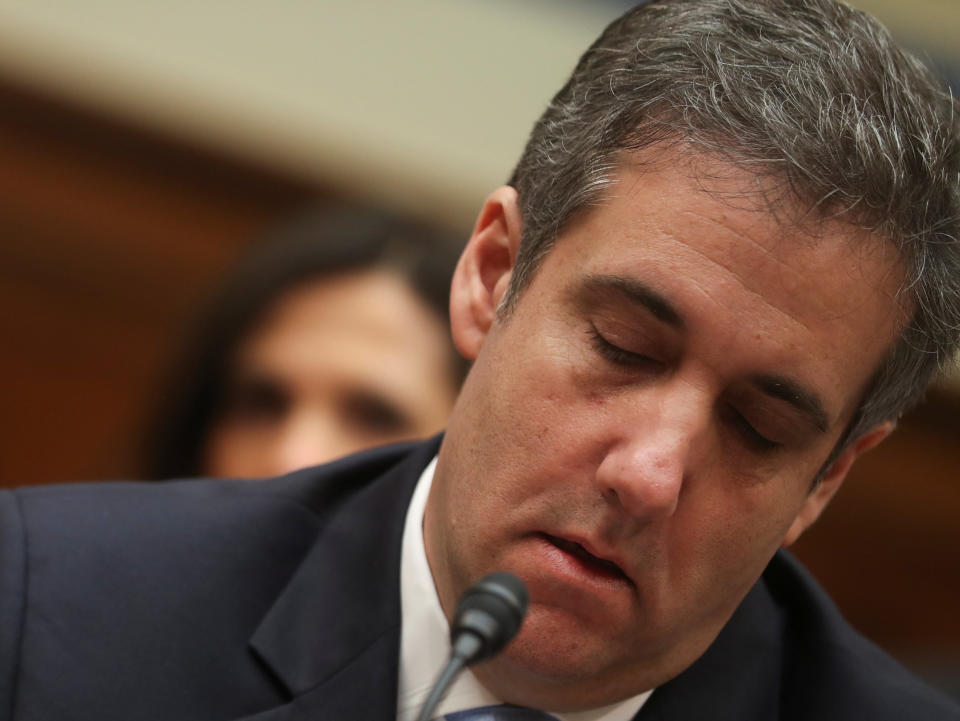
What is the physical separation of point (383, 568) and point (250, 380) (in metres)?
1.07

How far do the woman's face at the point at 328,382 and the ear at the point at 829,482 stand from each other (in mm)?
1140

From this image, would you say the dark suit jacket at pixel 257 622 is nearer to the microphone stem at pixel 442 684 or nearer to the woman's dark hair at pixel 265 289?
the microphone stem at pixel 442 684

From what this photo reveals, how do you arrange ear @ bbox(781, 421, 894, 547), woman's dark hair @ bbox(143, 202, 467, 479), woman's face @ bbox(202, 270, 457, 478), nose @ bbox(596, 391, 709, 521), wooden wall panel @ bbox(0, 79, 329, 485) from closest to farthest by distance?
nose @ bbox(596, 391, 709, 521) < ear @ bbox(781, 421, 894, 547) < woman's face @ bbox(202, 270, 457, 478) < woman's dark hair @ bbox(143, 202, 467, 479) < wooden wall panel @ bbox(0, 79, 329, 485)

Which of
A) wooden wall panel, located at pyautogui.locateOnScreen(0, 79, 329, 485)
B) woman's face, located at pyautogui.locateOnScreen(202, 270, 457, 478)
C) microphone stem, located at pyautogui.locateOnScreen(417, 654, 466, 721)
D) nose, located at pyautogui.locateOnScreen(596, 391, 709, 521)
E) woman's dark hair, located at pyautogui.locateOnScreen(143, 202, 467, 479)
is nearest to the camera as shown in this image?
microphone stem, located at pyautogui.locateOnScreen(417, 654, 466, 721)

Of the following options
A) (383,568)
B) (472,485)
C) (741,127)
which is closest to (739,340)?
(741,127)

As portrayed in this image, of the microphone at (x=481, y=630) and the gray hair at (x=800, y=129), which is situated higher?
the gray hair at (x=800, y=129)

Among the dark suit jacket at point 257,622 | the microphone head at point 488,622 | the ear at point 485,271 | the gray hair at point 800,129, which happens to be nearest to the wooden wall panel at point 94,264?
the dark suit jacket at point 257,622

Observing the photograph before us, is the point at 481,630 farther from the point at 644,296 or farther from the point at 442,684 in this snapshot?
the point at 644,296

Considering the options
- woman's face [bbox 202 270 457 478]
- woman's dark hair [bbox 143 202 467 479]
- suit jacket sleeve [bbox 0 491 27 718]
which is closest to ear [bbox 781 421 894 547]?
suit jacket sleeve [bbox 0 491 27 718]

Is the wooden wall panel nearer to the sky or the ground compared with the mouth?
nearer to the ground

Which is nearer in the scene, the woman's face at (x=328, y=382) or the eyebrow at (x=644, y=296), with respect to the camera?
the eyebrow at (x=644, y=296)

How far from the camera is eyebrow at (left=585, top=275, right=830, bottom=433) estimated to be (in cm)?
130

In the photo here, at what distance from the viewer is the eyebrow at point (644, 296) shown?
4.27ft

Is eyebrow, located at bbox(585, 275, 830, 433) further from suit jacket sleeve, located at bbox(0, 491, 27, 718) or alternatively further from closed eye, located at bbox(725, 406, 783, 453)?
suit jacket sleeve, located at bbox(0, 491, 27, 718)
